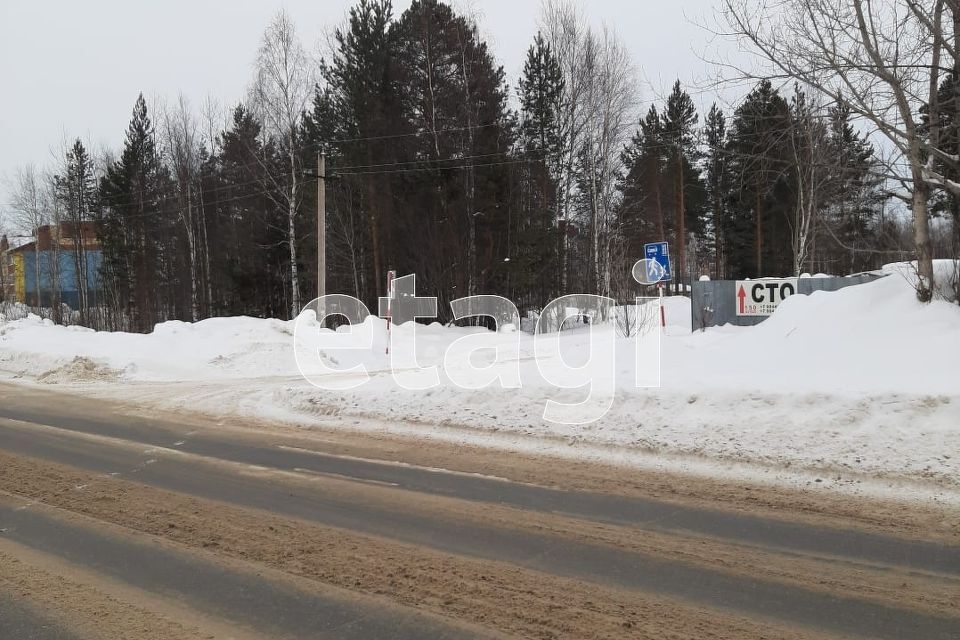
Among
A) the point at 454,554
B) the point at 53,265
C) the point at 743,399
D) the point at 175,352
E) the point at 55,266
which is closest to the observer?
the point at 454,554

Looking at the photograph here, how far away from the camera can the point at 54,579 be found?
4582 mm

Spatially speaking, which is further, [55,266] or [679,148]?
[55,266]

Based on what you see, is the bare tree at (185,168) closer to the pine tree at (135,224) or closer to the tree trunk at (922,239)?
the pine tree at (135,224)

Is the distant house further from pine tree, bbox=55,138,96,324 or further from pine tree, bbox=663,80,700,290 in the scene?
pine tree, bbox=663,80,700,290

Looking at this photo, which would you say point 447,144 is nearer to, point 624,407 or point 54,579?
point 624,407

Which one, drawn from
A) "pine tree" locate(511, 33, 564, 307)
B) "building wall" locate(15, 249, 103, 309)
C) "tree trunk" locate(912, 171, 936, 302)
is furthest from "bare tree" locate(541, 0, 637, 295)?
"building wall" locate(15, 249, 103, 309)

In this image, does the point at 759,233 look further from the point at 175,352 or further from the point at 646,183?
the point at 175,352

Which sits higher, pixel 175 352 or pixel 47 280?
pixel 47 280

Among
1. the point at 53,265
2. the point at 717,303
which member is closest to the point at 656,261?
the point at 717,303

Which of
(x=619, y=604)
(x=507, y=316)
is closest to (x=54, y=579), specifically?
(x=619, y=604)

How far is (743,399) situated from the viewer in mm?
8352

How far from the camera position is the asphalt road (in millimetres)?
3869

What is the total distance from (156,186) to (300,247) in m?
21.7

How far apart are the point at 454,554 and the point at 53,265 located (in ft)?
201
